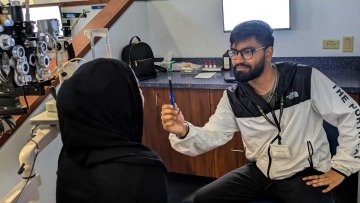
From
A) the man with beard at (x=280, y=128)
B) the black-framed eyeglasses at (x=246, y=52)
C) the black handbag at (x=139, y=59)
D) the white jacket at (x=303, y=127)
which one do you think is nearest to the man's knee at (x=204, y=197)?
the man with beard at (x=280, y=128)

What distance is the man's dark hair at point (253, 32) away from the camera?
6.04 ft

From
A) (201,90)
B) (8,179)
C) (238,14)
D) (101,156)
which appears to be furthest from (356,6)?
(8,179)

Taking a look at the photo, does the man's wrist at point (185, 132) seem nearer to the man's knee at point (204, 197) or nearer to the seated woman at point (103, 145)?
the man's knee at point (204, 197)

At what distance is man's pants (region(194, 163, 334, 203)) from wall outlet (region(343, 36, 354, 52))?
1.19 meters

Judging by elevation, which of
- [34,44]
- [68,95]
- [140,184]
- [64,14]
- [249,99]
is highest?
[64,14]

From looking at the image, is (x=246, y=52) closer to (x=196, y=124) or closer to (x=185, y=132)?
(x=185, y=132)

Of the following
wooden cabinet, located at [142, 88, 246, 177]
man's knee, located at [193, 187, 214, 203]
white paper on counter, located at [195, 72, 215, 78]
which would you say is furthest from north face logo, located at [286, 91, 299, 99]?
white paper on counter, located at [195, 72, 215, 78]

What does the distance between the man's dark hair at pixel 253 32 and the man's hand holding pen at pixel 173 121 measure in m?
0.48

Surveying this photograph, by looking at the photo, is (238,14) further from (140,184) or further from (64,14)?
(64,14)

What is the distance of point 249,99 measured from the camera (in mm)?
1900

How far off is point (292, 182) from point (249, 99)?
453mm

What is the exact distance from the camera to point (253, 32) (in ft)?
6.06

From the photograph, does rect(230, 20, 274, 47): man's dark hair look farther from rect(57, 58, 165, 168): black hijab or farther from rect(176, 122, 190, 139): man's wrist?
rect(57, 58, 165, 168): black hijab

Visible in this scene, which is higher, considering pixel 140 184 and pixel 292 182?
pixel 140 184
